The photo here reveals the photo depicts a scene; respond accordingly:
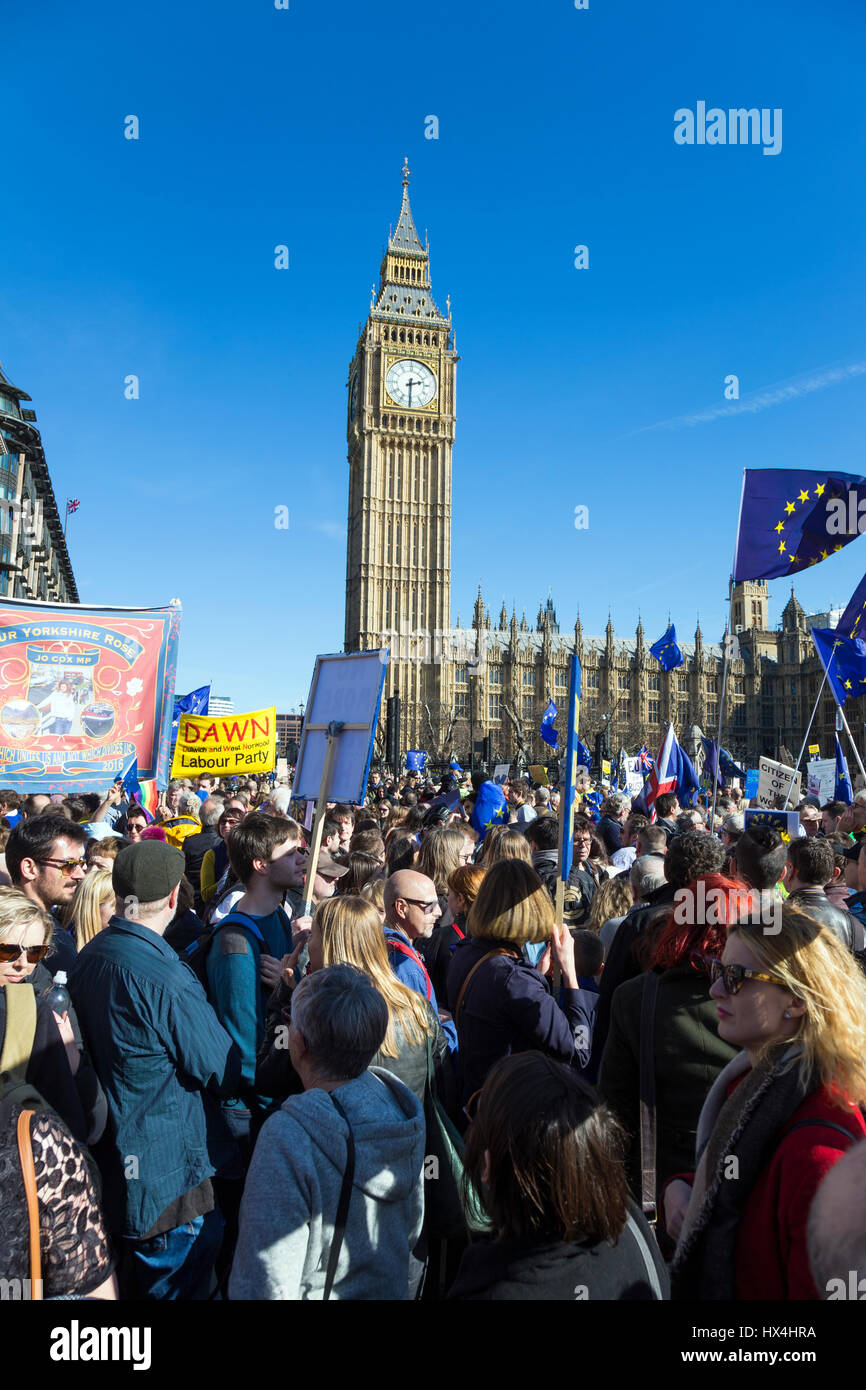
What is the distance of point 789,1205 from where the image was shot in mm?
1847

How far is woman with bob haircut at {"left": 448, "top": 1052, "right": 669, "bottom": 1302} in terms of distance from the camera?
1.70 meters

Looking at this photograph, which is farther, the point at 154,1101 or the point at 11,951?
the point at 154,1101

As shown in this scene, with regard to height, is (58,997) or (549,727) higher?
(549,727)

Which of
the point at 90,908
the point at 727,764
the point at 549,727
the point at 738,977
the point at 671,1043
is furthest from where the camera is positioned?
the point at 727,764

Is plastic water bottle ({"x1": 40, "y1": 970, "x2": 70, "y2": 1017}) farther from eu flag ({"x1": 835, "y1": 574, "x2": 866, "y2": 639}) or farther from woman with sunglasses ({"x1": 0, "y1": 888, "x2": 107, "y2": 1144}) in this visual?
eu flag ({"x1": 835, "y1": 574, "x2": 866, "y2": 639})

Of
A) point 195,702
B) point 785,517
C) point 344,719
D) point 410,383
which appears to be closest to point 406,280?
point 410,383

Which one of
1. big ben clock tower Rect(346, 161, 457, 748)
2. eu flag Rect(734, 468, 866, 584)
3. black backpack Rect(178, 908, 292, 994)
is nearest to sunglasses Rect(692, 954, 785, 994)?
black backpack Rect(178, 908, 292, 994)

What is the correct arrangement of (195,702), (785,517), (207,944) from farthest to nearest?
(195,702) → (785,517) → (207,944)

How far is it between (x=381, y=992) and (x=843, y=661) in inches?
459

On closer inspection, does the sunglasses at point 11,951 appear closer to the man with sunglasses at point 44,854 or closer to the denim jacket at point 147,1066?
the denim jacket at point 147,1066

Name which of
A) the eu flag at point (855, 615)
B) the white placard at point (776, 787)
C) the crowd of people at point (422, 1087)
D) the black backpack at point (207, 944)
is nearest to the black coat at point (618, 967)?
the crowd of people at point (422, 1087)

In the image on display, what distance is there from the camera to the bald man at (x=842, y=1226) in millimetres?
1480

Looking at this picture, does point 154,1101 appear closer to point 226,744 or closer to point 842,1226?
point 842,1226

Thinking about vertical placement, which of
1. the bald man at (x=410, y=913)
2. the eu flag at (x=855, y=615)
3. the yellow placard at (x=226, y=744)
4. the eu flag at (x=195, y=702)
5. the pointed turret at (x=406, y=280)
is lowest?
the bald man at (x=410, y=913)
